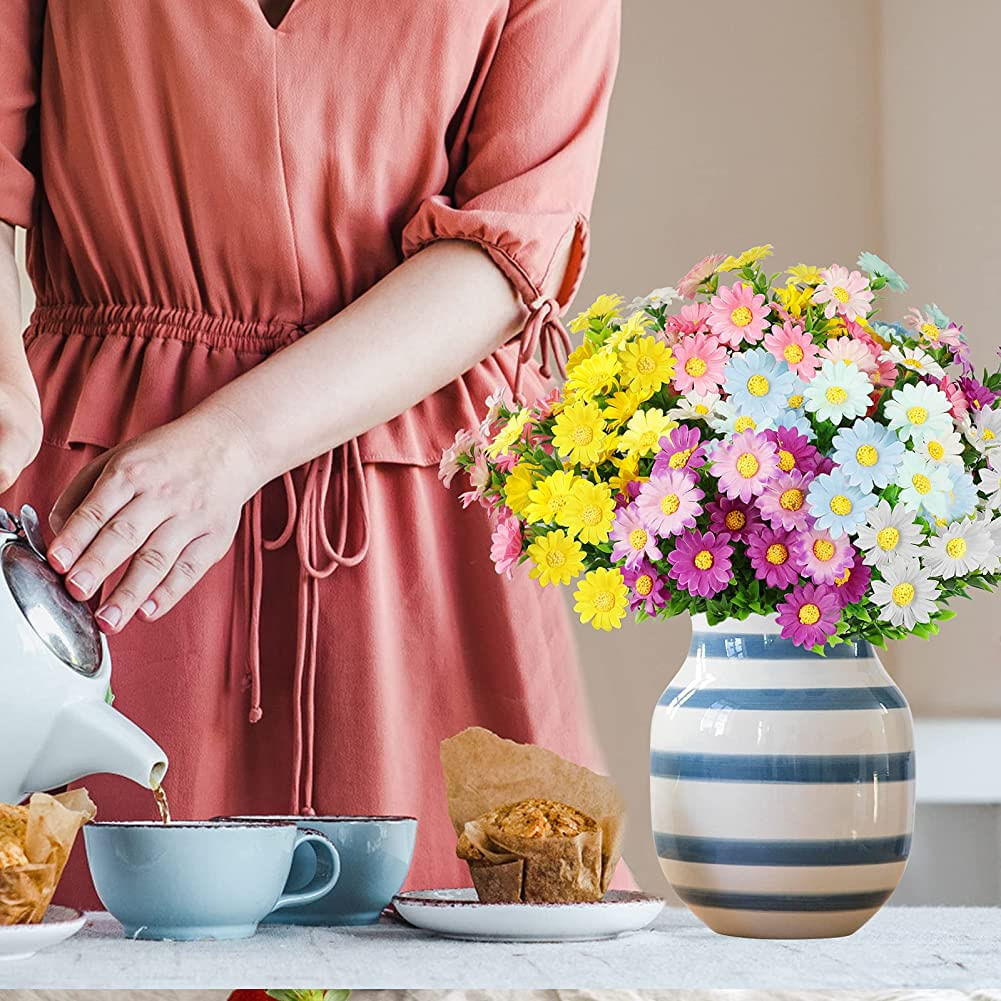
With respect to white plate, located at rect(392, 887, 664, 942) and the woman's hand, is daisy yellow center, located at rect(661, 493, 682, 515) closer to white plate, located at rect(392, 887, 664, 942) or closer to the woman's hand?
white plate, located at rect(392, 887, 664, 942)

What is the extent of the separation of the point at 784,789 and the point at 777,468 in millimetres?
138

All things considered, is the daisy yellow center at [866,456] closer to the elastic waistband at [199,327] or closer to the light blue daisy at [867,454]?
the light blue daisy at [867,454]

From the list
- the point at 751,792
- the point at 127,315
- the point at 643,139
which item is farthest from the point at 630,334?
the point at 643,139

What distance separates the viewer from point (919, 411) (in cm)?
66

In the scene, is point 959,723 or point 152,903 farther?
point 959,723

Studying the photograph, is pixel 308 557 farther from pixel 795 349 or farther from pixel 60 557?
pixel 795 349

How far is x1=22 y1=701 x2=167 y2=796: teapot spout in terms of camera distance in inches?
28.0

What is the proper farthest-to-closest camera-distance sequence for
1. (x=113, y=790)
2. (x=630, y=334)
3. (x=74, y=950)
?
1. (x=113, y=790)
2. (x=630, y=334)
3. (x=74, y=950)

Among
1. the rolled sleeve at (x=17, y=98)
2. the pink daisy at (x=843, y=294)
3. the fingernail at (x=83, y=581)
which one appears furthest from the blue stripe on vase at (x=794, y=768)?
the rolled sleeve at (x=17, y=98)

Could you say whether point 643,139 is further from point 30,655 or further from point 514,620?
point 30,655

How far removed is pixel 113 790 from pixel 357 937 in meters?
0.39

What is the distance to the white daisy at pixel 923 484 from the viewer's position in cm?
65

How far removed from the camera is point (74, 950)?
2.00 feet

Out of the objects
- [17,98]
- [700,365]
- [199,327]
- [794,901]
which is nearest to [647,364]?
[700,365]
